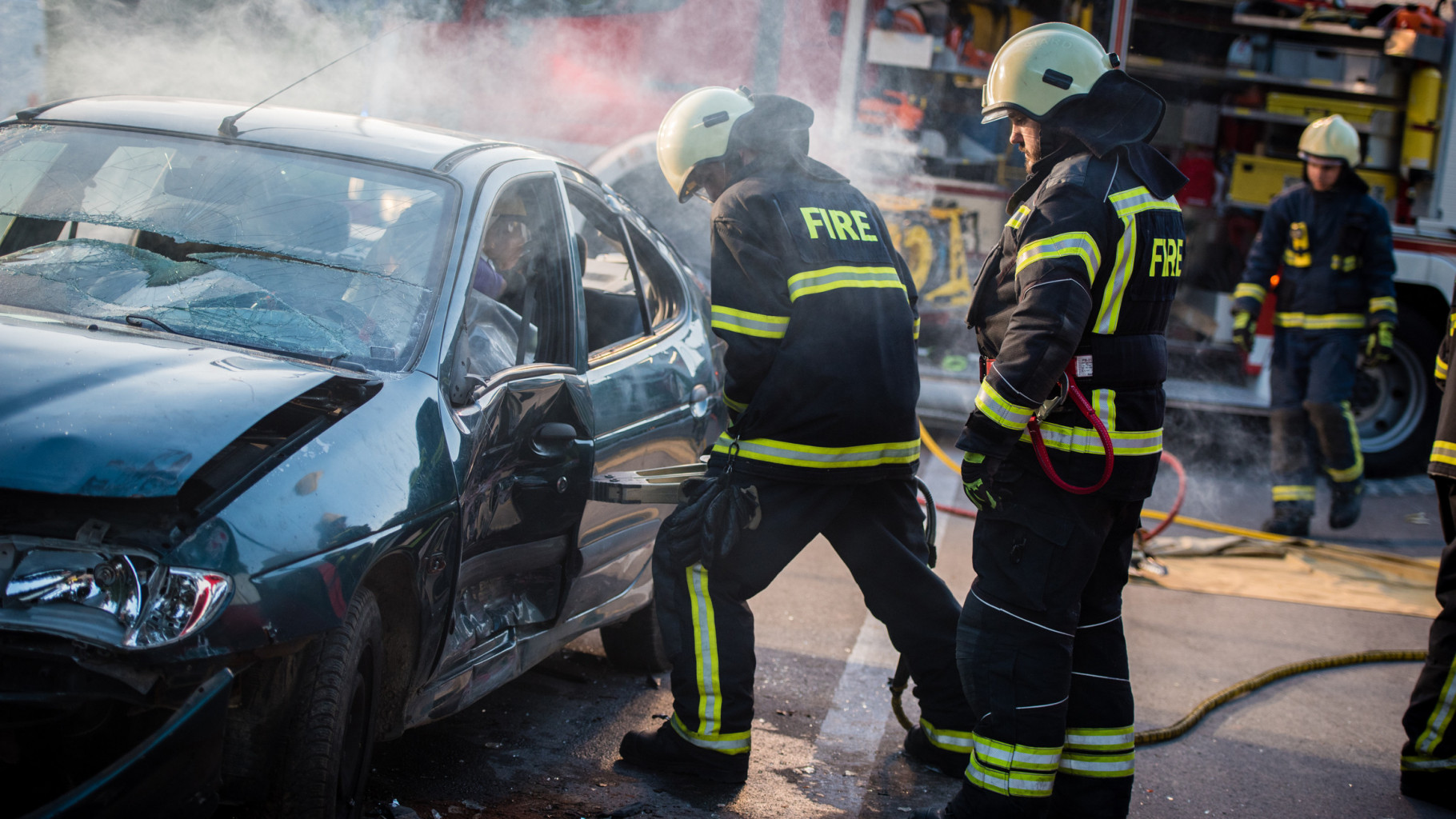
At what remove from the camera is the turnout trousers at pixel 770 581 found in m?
3.42

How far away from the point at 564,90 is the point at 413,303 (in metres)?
4.75

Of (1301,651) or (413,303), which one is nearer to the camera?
(413,303)

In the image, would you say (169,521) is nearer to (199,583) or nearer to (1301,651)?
(199,583)

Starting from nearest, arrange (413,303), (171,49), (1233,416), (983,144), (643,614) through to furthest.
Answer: (413,303) < (643,614) < (171,49) < (983,144) < (1233,416)

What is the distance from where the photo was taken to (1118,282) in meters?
3.09

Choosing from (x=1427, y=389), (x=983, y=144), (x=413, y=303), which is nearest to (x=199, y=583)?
(x=413, y=303)

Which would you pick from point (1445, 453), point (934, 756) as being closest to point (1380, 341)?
point (1445, 453)

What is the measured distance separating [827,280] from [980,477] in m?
0.66

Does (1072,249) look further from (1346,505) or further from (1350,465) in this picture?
(1346,505)

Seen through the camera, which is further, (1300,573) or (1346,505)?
(1346,505)

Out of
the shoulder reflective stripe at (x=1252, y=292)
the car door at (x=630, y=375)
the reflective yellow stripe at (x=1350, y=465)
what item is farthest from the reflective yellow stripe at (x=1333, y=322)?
the car door at (x=630, y=375)

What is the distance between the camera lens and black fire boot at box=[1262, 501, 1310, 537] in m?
7.25

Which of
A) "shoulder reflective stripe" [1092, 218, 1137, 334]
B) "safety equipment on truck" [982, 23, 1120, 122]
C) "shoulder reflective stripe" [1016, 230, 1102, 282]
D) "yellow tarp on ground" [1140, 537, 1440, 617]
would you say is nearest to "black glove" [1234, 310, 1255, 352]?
"yellow tarp on ground" [1140, 537, 1440, 617]

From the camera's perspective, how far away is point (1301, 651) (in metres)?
5.31
